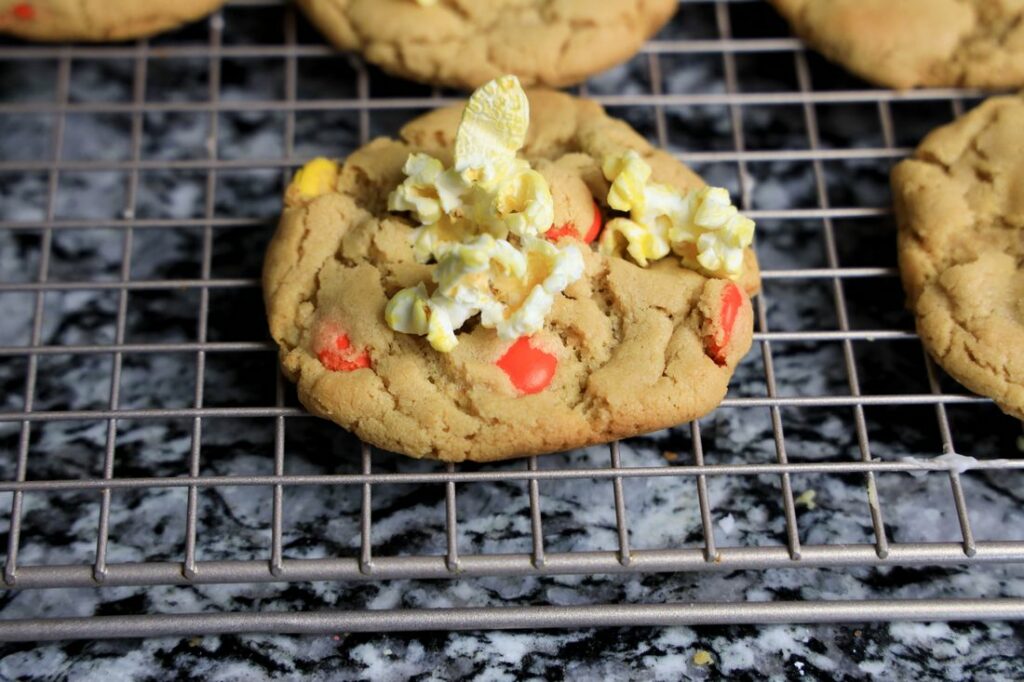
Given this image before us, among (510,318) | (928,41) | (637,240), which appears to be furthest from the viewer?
(928,41)

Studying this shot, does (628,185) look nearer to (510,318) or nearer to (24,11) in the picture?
(510,318)

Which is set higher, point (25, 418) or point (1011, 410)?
point (1011, 410)

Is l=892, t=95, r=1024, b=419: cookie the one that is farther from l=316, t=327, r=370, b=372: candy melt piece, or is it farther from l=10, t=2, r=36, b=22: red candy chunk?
l=10, t=2, r=36, b=22: red candy chunk

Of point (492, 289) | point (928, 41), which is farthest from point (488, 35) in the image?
point (928, 41)

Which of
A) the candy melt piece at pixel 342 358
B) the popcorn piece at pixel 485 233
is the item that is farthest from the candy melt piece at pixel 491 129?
the candy melt piece at pixel 342 358

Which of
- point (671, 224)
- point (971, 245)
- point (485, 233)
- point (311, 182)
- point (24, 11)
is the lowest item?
point (24, 11)

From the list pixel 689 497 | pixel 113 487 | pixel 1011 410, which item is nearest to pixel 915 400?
pixel 1011 410

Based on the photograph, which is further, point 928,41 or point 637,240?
point 928,41

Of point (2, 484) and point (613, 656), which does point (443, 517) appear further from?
point (2, 484)
